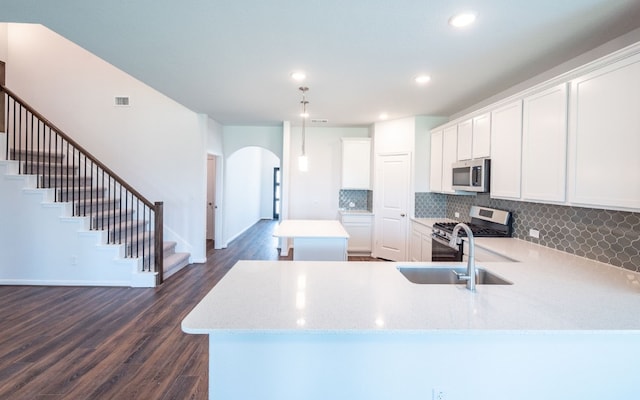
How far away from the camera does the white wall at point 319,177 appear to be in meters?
6.32

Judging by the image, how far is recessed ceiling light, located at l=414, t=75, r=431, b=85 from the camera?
3.22 meters

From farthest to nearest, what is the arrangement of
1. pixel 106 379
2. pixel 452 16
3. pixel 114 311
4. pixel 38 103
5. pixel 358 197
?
1. pixel 358 197
2. pixel 38 103
3. pixel 114 311
4. pixel 106 379
5. pixel 452 16

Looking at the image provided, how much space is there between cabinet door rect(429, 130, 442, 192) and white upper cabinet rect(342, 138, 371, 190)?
1.40 meters

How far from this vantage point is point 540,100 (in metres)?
2.53

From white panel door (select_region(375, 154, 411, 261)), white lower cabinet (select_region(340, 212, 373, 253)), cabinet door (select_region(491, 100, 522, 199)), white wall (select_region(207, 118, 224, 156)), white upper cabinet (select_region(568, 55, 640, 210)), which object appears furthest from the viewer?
white lower cabinet (select_region(340, 212, 373, 253))

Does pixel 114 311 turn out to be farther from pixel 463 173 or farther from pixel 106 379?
pixel 463 173

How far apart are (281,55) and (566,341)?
2.81m

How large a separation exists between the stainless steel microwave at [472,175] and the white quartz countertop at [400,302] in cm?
144

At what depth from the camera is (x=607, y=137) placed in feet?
6.38

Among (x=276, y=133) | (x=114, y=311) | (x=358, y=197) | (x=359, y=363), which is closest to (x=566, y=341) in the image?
(x=359, y=363)

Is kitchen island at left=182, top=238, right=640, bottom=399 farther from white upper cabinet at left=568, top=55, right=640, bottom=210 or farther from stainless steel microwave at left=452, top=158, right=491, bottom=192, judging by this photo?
stainless steel microwave at left=452, top=158, right=491, bottom=192

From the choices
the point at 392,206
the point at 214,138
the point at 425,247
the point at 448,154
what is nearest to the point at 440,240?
the point at 425,247

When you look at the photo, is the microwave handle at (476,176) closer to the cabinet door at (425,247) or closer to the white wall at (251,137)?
the cabinet door at (425,247)

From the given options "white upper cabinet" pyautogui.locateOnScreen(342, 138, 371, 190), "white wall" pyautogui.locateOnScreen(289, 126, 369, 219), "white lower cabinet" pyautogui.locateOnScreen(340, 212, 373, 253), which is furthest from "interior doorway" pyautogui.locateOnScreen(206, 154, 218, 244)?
"white lower cabinet" pyautogui.locateOnScreen(340, 212, 373, 253)
